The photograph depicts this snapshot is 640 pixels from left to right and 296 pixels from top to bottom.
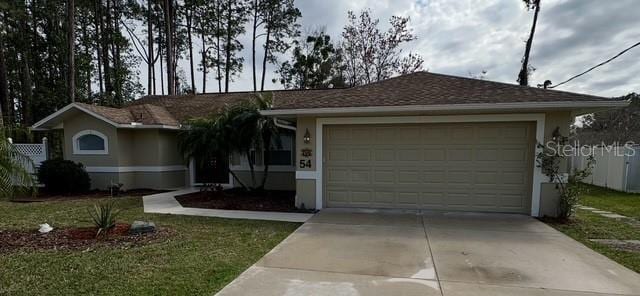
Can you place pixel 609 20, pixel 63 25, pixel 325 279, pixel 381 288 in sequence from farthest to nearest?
pixel 63 25 < pixel 609 20 < pixel 325 279 < pixel 381 288

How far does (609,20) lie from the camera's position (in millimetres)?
10188

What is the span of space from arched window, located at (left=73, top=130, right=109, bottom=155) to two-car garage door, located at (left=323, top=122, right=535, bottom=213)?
830 centimetres

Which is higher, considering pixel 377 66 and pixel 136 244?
pixel 377 66

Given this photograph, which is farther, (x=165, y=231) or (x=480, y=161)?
(x=480, y=161)

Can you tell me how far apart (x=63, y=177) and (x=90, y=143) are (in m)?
1.41

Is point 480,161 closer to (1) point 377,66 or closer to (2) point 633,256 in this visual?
(2) point 633,256

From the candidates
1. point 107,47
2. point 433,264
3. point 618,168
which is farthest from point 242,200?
point 107,47

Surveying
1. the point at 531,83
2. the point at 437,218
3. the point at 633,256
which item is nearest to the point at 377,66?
the point at 531,83

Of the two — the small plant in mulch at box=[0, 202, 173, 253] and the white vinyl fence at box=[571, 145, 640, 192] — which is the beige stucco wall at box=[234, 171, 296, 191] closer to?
the small plant in mulch at box=[0, 202, 173, 253]

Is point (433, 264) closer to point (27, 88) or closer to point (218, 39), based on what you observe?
point (218, 39)

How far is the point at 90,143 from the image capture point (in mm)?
10836

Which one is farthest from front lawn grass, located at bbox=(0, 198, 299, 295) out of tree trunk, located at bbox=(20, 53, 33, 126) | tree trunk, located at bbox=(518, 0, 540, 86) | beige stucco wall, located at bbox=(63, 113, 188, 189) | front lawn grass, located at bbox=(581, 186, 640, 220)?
tree trunk, located at bbox=(20, 53, 33, 126)

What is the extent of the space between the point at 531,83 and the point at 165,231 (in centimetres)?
2126

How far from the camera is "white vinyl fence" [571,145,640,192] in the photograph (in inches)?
416
